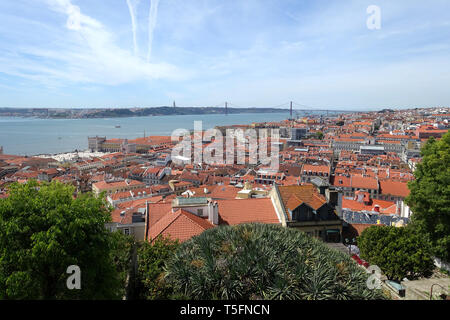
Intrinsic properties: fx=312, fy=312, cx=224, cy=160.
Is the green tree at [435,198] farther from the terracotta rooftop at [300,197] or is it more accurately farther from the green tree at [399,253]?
the terracotta rooftop at [300,197]

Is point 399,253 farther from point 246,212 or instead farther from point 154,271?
point 154,271

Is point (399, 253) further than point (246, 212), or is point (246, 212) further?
point (246, 212)

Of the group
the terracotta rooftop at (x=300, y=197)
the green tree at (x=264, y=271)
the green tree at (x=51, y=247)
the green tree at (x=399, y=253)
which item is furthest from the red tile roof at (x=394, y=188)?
the green tree at (x=51, y=247)

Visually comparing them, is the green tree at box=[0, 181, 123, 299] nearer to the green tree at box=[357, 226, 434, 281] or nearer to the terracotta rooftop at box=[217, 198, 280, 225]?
the terracotta rooftop at box=[217, 198, 280, 225]

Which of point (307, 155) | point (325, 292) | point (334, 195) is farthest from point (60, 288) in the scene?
point (307, 155)

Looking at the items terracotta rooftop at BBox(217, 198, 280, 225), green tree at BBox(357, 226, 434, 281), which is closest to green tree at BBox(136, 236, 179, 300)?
terracotta rooftop at BBox(217, 198, 280, 225)

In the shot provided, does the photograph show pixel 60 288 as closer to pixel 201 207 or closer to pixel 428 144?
pixel 201 207

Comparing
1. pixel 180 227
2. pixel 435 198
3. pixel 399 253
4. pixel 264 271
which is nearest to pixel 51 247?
pixel 264 271
